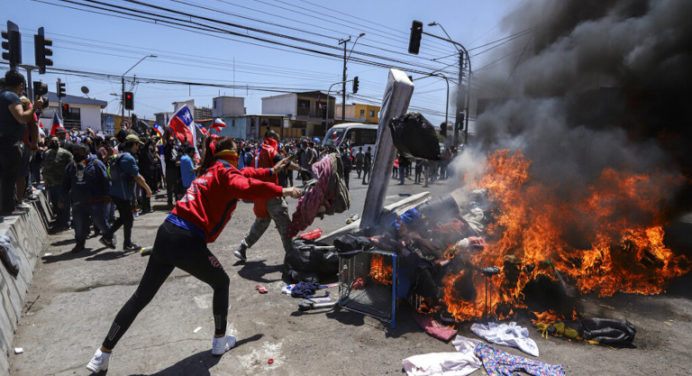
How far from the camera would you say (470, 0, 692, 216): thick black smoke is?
6.79 metres

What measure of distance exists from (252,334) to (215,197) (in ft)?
5.20

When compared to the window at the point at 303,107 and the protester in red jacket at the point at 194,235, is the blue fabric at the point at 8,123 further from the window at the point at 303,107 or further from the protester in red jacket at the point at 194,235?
the window at the point at 303,107

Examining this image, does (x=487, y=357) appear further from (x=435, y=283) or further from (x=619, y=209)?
(x=619, y=209)

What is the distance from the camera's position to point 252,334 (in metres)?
3.71

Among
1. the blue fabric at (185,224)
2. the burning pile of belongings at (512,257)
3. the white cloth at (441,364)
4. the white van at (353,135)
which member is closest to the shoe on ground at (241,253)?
the burning pile of belongings at (512,257)

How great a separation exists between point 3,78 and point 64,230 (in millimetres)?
4052

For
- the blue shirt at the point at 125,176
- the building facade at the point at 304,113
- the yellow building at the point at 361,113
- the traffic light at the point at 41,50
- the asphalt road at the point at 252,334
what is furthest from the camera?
the yellow building at the point at 361,113

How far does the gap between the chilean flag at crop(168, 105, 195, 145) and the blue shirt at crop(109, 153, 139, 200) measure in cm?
360

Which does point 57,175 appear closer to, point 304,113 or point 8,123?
point 8,123

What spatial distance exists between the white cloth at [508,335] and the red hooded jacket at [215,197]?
2.58 meters

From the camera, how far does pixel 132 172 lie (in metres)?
6.02

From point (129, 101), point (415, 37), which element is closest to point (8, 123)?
point (415, 37)

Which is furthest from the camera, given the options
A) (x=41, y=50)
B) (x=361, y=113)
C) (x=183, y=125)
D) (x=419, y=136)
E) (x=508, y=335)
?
(x=361, y=113)

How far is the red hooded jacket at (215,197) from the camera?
294cm
